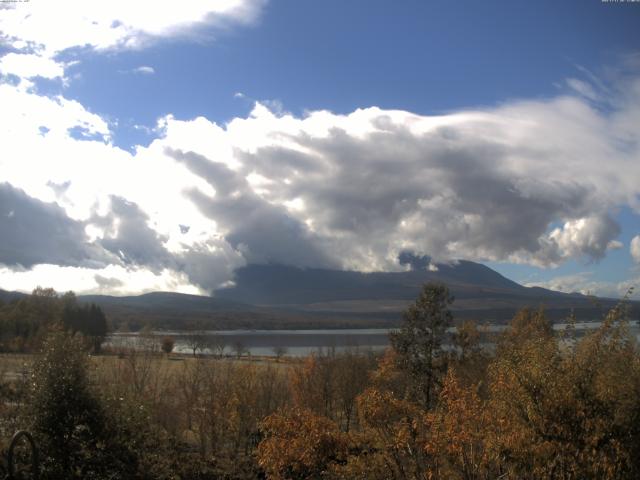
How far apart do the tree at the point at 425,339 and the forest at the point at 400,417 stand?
0.08 metres

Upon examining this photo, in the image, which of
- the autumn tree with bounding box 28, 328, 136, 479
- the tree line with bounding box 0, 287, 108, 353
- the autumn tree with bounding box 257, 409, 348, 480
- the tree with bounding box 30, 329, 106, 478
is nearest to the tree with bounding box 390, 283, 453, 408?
the autumn tree with bounding box 257, 409, 348, 480

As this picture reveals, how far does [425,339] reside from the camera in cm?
3634

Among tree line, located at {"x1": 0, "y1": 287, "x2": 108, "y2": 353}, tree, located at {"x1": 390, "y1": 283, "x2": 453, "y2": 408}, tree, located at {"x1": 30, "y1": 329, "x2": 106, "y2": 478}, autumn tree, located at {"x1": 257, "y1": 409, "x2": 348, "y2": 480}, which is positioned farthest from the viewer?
tree line, located at {"x1": 0, "y1": 287, "x2": 108, "y2": 353}

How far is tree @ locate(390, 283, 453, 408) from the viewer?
35.5 metres

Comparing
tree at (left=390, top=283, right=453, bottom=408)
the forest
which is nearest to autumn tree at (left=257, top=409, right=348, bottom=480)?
the forest

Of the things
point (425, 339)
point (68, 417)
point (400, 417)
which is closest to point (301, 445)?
point (400, 417)

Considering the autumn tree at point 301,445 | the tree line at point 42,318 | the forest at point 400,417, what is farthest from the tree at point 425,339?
the tree line at point 42,318

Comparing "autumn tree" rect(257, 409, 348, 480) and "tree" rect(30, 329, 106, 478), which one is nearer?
"autumn tree" rect(257, 409, 348, 480)

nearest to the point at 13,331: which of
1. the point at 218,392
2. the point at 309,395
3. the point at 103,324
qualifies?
the point at 103,324

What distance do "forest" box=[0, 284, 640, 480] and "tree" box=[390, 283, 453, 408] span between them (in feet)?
0.27

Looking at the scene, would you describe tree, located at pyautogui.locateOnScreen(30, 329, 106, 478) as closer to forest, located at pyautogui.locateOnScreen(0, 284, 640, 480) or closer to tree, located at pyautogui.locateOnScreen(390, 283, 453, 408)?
forest, located at pyautogui.locateOnScreen(0, 284, 640, 480)

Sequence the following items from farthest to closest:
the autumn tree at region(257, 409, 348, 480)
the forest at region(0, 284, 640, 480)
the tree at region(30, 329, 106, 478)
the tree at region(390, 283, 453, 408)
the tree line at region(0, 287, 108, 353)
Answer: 1. the tree line at region(0, 287, 108, 353)
2. the tree at region(390, 283, 453, 408)
3. the tree at region(30, 329, 106, 478)
4. the autumn tree at region(257, 409, 348, 480)
5. the forest at region(0, 284, 640, 480)

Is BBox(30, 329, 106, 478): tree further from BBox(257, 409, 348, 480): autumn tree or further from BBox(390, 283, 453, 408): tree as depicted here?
BBox(390, 283, 453, 408): tree

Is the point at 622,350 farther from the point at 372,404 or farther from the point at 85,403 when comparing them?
the point at 85,403
